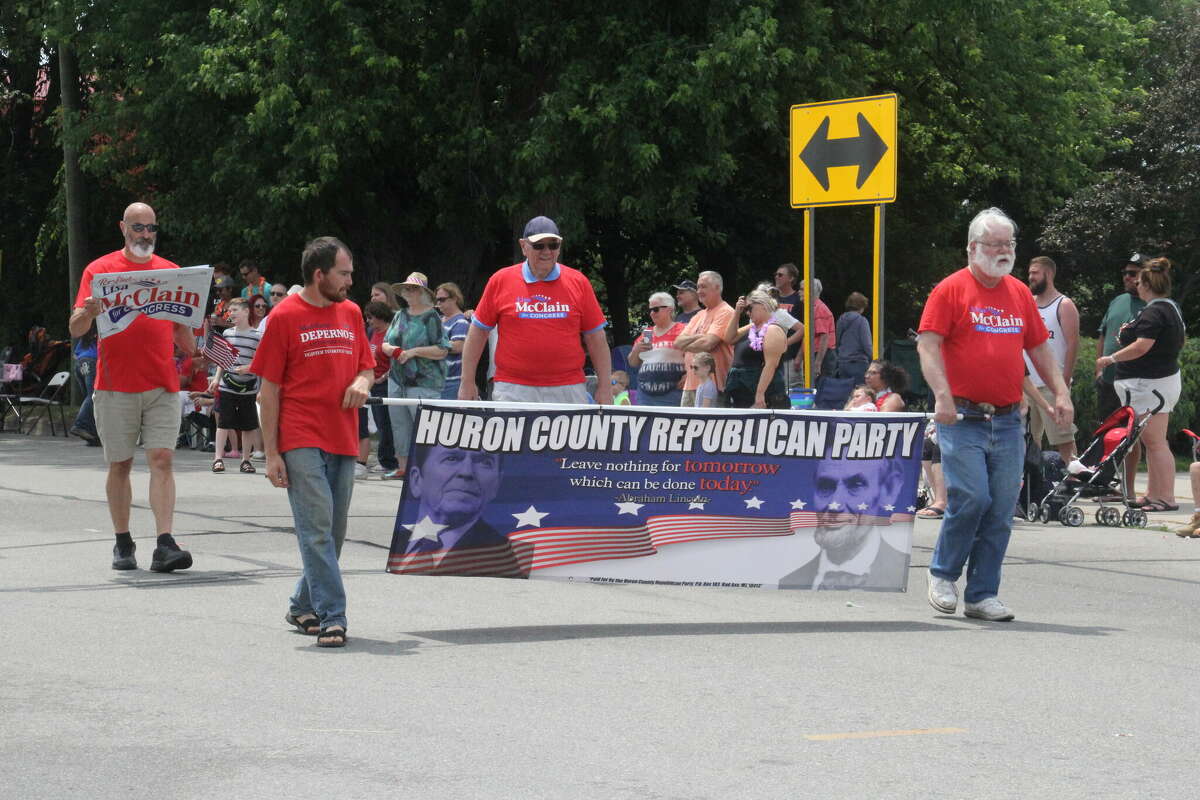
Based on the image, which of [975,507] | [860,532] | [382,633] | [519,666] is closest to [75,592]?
[382,633]

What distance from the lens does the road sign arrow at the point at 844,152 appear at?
40.0 ft

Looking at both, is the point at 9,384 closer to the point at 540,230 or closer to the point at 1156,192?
the point at 540,230

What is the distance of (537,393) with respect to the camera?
9609mm

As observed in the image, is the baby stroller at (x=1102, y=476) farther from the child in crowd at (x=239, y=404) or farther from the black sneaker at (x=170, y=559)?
the child in crowd at (x=239, y=404)

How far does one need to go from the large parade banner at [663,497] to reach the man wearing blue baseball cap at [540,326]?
1.33m

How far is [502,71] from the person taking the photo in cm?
2259

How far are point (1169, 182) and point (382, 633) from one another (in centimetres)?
3117

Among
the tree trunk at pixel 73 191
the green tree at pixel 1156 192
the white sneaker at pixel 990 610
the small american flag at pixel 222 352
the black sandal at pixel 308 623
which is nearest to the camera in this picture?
the black sandal at pixel 308 623

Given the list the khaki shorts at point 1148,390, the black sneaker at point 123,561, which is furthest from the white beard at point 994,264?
the khaki shorts at point 1148,390

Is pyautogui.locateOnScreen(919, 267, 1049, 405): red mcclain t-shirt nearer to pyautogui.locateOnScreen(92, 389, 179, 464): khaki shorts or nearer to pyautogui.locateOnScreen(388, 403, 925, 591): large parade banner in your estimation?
pyautogui.locateOnScreen(388, 403, 925, 591): large parade banner

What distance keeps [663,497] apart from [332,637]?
1817 millimetres

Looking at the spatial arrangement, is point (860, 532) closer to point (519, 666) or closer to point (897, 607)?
point (897, 607)

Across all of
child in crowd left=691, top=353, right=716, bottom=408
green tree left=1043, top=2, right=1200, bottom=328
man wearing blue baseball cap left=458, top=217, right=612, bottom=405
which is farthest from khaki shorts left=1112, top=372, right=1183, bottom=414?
green tree left=1043, top=2, right=1200, bottom=328

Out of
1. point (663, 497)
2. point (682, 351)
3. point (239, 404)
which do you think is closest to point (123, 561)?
point (663, 497)
